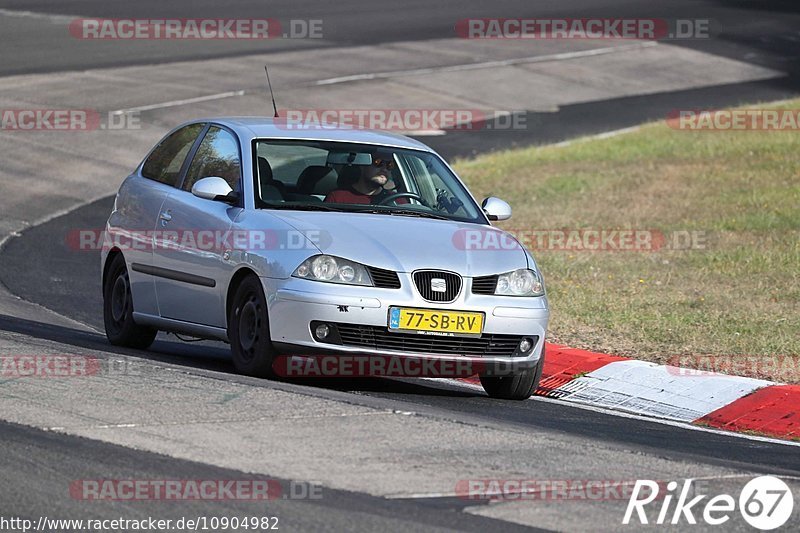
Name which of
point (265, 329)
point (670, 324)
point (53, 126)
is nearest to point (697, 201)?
point (670, 324)

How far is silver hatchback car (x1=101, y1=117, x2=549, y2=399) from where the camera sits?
349 inches

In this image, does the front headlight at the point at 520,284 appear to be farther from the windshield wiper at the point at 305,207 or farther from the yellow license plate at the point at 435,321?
the windshield wiper at the point at 305,207

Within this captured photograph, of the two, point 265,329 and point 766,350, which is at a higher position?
→ point 265,329

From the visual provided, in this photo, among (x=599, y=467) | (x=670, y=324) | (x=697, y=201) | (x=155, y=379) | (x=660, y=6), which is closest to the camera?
(x=599, y=467)

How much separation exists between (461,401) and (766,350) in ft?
9.72

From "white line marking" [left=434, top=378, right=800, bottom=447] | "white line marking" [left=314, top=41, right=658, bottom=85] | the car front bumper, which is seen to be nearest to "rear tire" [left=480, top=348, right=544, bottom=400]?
"white line marking" [left=434, top=378, right=800, bottom=447]

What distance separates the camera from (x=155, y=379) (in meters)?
8.50

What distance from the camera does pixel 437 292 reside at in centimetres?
892

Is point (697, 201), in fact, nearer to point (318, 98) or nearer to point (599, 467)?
point (318, 98)

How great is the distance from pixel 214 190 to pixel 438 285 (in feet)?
5.27

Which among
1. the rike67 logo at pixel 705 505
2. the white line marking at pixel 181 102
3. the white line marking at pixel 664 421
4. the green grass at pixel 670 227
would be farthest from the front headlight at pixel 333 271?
the white line marking at pixel 181 102

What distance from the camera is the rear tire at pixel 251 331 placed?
9.03 meters

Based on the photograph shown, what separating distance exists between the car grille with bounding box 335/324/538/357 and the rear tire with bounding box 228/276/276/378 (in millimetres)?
472

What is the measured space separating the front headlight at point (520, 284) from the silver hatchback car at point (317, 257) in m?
0.01
